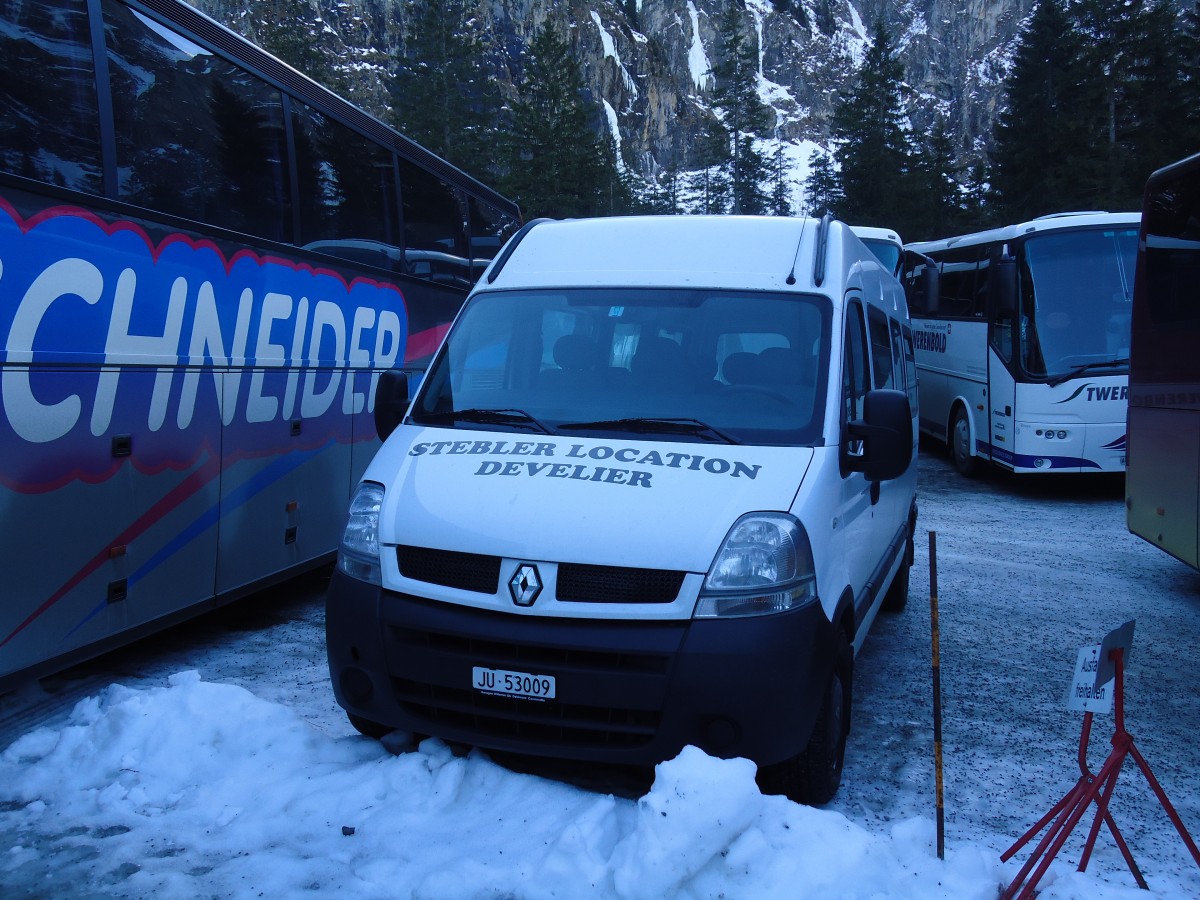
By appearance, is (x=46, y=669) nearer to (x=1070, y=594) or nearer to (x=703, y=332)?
(x=703, y=332)

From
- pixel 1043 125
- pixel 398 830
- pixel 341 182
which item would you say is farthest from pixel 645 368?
pixel 1043 125

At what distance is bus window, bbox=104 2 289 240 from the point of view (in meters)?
5.28

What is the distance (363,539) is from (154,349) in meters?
2.10

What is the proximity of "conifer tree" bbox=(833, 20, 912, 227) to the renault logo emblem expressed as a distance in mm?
56155

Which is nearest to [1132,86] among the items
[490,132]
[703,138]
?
[490,132]

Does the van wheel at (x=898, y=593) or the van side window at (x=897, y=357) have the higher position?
the van side window at (x=897, y=357)

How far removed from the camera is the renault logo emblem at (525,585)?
12.4 ft

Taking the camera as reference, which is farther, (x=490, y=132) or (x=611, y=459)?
(x=490, y=132)

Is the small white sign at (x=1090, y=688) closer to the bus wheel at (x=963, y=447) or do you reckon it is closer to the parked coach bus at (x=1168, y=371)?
the parked coach bus at (x=1168, y=371)

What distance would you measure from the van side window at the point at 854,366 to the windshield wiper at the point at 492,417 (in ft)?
4.31

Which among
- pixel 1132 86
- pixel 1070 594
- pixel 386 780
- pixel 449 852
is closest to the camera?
pixel 449 852

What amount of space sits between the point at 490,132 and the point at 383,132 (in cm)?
4378

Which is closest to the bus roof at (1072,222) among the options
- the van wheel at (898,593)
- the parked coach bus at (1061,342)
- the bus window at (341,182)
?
the parked coach bus at (1061,342)

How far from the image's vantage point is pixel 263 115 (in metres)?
6.66
